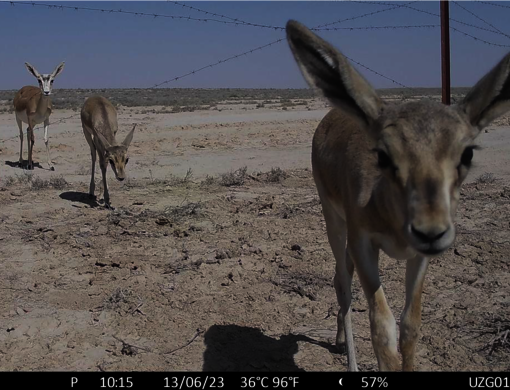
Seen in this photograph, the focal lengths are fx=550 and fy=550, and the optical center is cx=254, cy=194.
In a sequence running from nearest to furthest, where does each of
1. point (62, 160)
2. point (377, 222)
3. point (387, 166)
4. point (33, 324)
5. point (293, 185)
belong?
point (387, 166) → point (377, 222) → point (33, 324) → point (293, 185) → point (62, 160)

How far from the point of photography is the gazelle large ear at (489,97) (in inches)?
124

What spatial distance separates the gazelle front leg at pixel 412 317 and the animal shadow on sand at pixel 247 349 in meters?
1.36

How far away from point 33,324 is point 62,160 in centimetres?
1237

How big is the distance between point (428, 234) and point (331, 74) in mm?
1227

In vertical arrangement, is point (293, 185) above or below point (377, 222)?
below

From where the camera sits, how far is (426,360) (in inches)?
195

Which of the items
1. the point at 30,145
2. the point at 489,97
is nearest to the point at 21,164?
the point at 30,145

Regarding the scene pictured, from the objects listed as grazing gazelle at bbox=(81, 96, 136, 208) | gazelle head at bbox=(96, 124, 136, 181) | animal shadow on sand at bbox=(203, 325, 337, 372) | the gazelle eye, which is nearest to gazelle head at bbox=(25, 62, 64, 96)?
grazing gazelle at bbox=(81, 96, 136, 208)

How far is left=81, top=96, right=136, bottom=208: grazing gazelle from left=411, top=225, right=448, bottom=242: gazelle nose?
346 inches

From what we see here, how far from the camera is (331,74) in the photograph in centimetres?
340

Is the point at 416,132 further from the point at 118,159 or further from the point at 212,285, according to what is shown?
the point at 118,159

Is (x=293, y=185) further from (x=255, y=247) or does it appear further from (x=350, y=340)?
(x=350, y=340)

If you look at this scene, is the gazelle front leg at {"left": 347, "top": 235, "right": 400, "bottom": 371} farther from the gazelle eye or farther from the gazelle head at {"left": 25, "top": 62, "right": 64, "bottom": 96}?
the gazelle head at {"left": 25, "top": 62, "right": 64, "bottom": 96}
